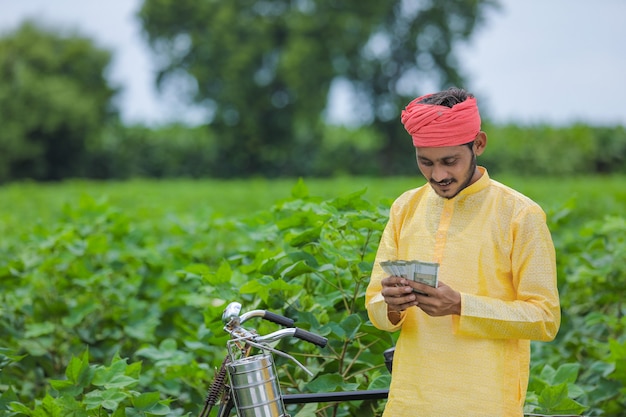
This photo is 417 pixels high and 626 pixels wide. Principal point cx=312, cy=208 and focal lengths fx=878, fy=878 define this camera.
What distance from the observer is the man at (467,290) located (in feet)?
7.25

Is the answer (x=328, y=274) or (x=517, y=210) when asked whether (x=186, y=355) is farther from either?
(x=517, y=210)

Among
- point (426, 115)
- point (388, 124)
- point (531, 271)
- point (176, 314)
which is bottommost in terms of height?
point (388, 124)

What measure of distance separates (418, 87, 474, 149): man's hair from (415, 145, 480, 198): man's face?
3 cm

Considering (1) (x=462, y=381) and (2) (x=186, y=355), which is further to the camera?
(2) (x=186, y=355)

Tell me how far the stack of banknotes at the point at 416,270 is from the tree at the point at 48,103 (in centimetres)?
4062

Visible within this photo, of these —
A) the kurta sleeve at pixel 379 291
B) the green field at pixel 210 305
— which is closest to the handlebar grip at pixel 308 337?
the kurta sleeve at pixel 379 291

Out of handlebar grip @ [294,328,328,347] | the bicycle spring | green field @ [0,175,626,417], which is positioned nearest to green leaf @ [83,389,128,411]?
green field @ [0,175,626,417]

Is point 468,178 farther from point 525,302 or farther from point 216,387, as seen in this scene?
point 216,387

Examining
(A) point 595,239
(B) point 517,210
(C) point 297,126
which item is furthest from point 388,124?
(B) point 517,210

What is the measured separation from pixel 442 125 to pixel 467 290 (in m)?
0.43

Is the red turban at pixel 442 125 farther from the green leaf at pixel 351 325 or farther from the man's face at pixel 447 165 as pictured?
the green leaf at pixel 351 325

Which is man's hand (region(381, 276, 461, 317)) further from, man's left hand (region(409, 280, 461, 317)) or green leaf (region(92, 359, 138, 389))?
green leaf (region(92, 359, 138, 389))

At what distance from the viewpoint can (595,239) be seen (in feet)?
16.2

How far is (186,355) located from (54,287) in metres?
1.37
